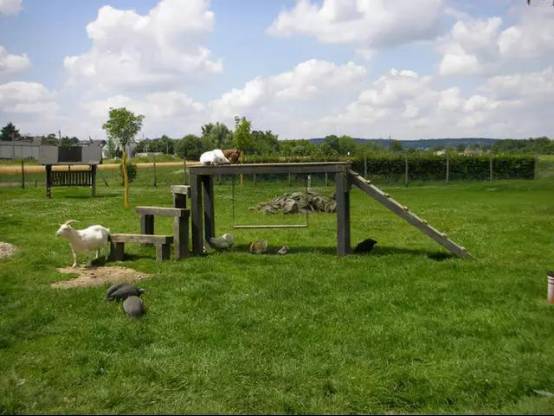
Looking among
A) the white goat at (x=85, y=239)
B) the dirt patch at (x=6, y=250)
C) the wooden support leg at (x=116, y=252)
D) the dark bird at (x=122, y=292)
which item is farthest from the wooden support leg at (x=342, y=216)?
the dirt patch at (x=6, y=250)

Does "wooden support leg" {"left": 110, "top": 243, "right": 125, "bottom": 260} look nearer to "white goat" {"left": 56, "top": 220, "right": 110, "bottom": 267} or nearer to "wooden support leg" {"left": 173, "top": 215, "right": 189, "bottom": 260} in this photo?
"white goat" {"left": 56, "top": 220, "right": 110, "bottom": 267}

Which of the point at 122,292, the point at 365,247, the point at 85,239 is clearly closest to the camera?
the point at 122,292

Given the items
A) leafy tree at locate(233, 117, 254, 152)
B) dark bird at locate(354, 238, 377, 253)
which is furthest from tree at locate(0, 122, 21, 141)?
dark bird at locate(354, 238, 377, 253)

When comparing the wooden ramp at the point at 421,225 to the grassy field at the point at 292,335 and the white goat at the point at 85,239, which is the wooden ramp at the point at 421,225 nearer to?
the grassy field at the point at 292,335

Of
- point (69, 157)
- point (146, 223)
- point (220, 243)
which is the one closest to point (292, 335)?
point (220, 243)

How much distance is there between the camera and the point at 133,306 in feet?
25.1

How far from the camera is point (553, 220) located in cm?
1669

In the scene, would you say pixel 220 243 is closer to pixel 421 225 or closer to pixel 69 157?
pixel 421 225

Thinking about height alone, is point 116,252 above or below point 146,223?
below

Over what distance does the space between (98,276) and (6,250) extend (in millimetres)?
3550

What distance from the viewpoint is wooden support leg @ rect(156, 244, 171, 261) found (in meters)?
11.0

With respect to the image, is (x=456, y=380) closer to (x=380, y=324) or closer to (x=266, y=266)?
(x=380, y=324)

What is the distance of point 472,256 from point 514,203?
40.9 feet

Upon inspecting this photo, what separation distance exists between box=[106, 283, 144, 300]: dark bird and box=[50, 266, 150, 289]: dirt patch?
880 millimetres
